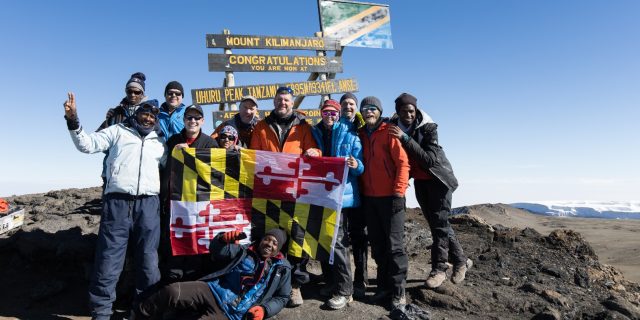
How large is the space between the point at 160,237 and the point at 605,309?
6.77 m

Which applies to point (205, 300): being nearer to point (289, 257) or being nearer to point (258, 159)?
point (289, 257)

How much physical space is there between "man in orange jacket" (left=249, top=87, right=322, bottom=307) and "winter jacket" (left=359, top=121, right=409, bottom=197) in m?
0.74

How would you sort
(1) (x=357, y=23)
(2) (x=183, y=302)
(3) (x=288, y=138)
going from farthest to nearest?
(1) (x=357, y=23) → (3) (x=288, y=138) → (2) (x=183, y=302)

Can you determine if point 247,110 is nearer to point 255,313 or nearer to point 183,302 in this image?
point 183,302

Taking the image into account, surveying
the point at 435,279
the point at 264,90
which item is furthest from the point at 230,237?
the point at 264,90

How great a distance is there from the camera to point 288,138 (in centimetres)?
516

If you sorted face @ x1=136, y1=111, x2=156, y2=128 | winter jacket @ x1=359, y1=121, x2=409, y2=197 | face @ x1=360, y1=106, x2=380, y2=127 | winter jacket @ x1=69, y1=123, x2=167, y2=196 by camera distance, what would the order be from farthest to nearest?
face @ x1=360, y1=106, x2=380, y2=127, winter jacket @ x1=359, y1=121, x2=409, y2=197, face @ x1=136, y1=111, x2=156, y2=128, winter jacket @ x1=69, y1=123, x2=167, y2=196

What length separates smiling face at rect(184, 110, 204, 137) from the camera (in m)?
4.86

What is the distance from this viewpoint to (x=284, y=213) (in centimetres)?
513

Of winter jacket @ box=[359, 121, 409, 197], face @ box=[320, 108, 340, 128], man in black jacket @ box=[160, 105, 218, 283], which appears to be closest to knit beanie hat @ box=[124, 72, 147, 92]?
man in black jacket @ box=[160, 105, 218, 283]

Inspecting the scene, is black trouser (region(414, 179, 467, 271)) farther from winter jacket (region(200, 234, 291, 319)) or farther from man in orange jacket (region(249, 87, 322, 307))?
winter jacket (region(200, 234, 291, 319))

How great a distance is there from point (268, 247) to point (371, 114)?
2.27 metres

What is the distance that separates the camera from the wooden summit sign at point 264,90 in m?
9.72

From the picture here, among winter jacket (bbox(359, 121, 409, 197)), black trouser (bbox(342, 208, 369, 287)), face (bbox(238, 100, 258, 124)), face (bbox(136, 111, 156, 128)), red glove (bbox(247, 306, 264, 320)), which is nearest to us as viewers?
red glove (bbox(247, 306, 264, 320))
